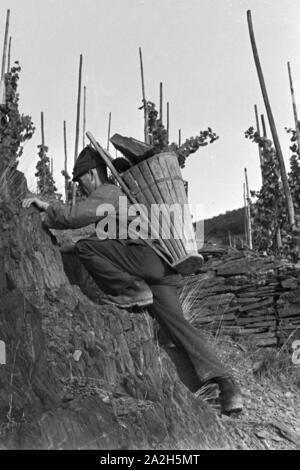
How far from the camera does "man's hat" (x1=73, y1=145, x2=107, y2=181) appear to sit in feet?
16.5

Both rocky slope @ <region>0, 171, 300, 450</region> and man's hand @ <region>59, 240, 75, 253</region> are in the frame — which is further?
man's hand @ <region>59, 240, 75, 253</region>

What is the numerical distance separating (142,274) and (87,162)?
934 millimetres

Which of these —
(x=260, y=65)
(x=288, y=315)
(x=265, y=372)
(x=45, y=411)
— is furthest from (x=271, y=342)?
(x=260, y=65)

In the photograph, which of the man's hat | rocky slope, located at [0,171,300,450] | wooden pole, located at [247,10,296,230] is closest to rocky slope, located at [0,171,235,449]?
rocky slope, located at [0,171,300,450]

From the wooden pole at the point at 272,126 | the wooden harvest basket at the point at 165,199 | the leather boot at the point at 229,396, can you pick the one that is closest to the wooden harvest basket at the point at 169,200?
the wooden harvest basket at the point at 165,199

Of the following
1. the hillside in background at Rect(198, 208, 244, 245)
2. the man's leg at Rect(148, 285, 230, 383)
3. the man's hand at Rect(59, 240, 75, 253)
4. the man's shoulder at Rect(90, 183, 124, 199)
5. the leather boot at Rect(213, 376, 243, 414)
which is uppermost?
the hillside in background at Rect(198, 208, 244, 245)

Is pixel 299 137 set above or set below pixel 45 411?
above

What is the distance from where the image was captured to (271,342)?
7945 millimetres

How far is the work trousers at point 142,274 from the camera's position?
4812mm

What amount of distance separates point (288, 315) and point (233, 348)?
145cm

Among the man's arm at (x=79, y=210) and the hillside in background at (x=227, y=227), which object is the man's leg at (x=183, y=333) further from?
the hillside in background at (x=227, y=227)

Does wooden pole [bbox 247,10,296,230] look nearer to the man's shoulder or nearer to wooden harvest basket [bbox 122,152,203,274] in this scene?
wooden harvest basket [bbox 122,152,203,274]

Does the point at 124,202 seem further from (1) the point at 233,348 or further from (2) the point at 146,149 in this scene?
(1) the point at 233,348
